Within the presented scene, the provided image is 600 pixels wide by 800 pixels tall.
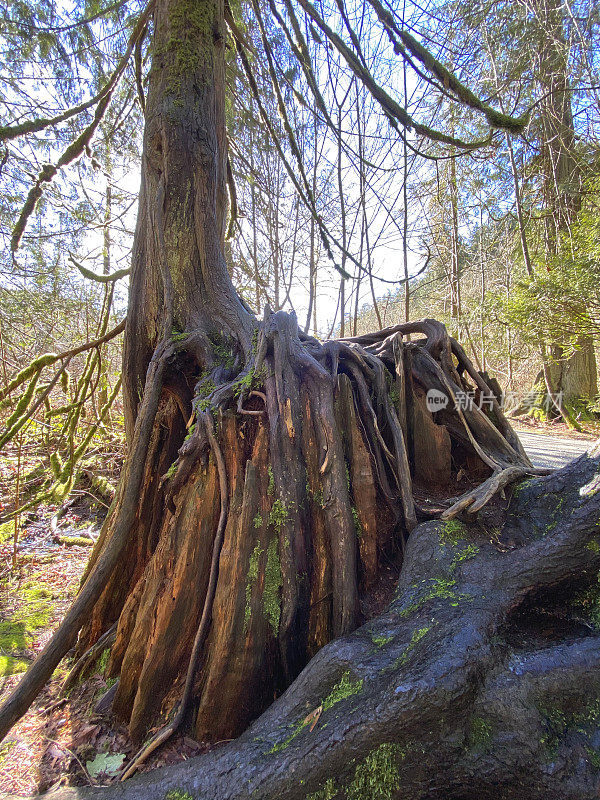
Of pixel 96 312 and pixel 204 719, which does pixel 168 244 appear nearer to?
pixel 204 719

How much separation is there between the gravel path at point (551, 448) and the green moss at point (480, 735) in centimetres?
487

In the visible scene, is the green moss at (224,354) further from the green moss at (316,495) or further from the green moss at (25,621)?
the green moss at (25,621)

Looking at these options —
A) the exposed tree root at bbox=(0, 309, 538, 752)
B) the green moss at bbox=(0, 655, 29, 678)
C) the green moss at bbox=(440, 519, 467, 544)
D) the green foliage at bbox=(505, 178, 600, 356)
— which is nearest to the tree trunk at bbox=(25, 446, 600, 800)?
the green moss at bbox=(440, 519, 467, 544)

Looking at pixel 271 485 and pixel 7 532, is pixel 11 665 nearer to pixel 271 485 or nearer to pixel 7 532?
pixel 271 485

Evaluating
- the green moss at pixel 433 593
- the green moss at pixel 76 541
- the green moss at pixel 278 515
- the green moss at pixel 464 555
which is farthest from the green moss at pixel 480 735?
the green moss at pixel 76 541

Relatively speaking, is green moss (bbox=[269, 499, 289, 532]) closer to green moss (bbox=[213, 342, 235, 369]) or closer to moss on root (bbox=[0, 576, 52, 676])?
green moss (bbox=[213, 342, 235, 369])

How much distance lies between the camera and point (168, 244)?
241 centimetres

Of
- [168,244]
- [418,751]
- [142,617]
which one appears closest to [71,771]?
[142,617]

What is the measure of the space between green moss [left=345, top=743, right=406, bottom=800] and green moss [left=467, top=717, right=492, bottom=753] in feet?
0.60

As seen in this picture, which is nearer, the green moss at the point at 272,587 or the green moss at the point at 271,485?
the green moss at the point at 272,587

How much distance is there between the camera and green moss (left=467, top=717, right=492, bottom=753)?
103 cm

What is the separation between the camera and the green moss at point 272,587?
5.19 ft

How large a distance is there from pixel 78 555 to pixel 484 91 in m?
6.87

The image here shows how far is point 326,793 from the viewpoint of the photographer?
1.06 m
